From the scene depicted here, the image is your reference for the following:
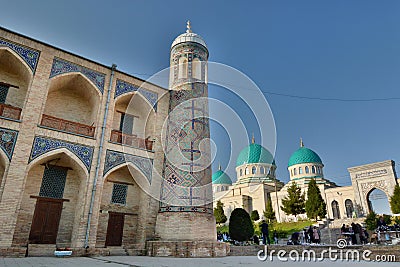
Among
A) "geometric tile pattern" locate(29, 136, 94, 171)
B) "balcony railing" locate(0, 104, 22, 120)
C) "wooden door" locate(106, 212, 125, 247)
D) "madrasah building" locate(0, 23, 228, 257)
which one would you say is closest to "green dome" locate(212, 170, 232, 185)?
"madrasah building" locate(0, 23, 228, 257)

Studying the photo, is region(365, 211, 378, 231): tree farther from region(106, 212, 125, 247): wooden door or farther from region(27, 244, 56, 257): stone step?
region(27, 244, 56, 257): stone step

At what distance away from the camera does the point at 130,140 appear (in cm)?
1146

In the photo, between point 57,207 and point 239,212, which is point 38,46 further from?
point 239,212

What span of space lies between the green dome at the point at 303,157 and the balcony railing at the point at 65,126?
28073 mm

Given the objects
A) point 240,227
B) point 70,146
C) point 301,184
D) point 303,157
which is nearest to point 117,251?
point 70,146

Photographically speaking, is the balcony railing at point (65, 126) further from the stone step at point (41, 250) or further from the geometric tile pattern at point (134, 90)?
the stone step at point (41, 250)

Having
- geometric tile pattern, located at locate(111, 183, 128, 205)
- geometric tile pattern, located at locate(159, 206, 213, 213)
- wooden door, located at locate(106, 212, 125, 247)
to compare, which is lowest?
wooden door, located at locate(106, 212, 125, 247)

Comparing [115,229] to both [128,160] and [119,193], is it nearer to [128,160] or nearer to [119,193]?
[119,193]

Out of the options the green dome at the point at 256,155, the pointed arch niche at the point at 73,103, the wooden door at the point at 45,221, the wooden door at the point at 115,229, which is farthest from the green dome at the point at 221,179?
the wooden door at the point at 45,221

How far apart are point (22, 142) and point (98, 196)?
2.94 m

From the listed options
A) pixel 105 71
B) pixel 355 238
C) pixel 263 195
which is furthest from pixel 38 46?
pixel 263 195

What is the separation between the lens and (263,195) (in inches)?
1267

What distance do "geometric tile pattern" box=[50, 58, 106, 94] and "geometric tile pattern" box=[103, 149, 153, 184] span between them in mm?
2607

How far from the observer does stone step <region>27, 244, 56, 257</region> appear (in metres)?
8.62
